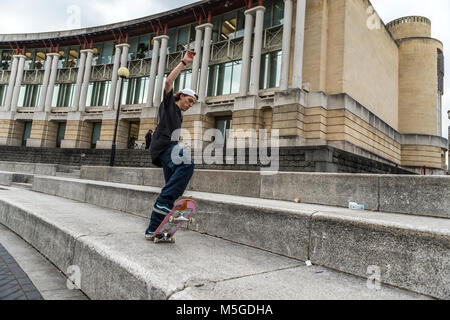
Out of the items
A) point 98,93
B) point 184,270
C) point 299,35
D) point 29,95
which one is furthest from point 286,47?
point 29,95

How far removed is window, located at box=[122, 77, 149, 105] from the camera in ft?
96.2

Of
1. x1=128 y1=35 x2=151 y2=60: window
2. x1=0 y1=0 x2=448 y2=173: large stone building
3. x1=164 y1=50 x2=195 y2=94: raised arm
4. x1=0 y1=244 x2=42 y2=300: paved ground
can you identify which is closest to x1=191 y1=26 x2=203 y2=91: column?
x1=0 y1=0 x2=448 y2=173: large stone building

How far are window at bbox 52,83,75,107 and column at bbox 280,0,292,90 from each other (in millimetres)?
26599

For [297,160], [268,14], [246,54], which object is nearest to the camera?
[297,160]

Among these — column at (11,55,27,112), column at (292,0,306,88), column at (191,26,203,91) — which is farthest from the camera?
column at (11,55,27,112)

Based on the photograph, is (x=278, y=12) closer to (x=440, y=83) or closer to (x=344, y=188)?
(x=344, y=188)

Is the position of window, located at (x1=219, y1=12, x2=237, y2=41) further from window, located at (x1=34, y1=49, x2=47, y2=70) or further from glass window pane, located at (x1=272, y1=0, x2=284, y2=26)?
window, located at (x1=34, y1=49, x2=47, y2=70)

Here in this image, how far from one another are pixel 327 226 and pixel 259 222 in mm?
775

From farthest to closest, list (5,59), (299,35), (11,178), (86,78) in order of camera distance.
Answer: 1. (5,59)
2. (86,78)
3. (299,35)
4. (11,178)

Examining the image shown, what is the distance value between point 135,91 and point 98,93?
5317 mm

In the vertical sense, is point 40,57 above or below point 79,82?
above

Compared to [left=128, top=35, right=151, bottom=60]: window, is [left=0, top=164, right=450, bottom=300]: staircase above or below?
below

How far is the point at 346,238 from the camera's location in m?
2.18
